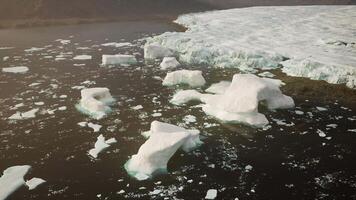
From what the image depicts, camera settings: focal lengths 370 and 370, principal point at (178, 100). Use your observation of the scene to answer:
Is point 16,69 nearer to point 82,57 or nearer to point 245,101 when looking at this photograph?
point 82,57

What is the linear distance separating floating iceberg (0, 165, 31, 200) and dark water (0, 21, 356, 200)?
140mm

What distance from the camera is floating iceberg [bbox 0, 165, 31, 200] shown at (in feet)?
18.1

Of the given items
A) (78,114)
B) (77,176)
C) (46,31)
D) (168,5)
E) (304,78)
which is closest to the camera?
(77,176)

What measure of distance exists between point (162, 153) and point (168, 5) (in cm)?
2699

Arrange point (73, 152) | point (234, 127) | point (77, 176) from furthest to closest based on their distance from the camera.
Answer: point (234, 127) → point (73, 152) → point (77, 176)

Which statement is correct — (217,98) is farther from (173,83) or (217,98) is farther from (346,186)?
(346,186)

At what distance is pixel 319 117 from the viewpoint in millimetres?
7891

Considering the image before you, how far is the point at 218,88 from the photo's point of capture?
962cm

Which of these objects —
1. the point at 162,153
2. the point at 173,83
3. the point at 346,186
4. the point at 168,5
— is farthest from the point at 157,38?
the point at 168,5

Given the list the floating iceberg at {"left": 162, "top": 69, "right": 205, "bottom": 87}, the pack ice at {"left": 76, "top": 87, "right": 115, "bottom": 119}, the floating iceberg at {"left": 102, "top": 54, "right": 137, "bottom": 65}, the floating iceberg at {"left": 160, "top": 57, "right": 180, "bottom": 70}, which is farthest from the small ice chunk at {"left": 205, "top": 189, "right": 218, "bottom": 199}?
the floating iceberg at {"left": 102, "top": 54, "right": 137, "bottom": 65}

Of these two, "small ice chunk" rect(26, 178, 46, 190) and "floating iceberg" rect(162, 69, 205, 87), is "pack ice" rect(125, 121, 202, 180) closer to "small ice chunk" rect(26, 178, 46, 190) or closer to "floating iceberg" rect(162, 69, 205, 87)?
"small ice chunk" rect(26, 178, 46, 190)

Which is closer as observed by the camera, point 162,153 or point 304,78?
point 162,153

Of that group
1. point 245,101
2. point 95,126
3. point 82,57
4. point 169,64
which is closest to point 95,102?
point 95,126

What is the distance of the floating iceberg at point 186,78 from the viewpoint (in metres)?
10.1
